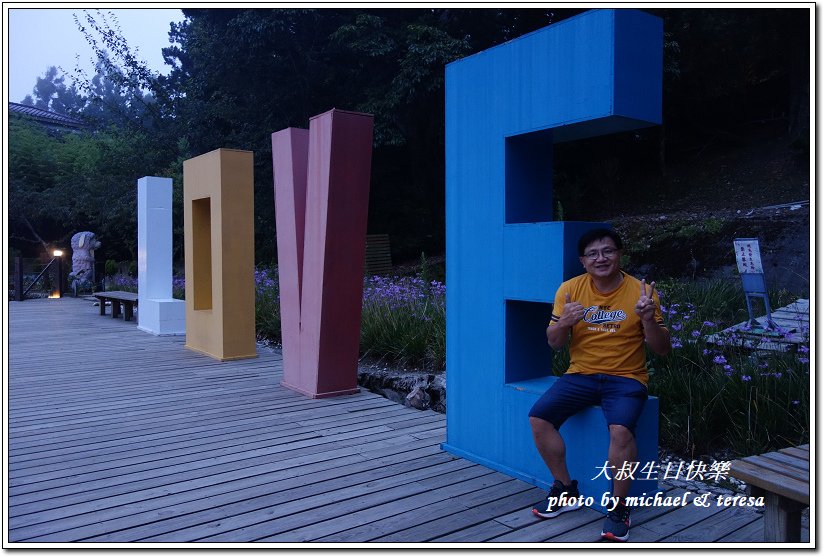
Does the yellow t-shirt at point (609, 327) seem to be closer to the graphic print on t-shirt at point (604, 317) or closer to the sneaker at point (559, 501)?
the graphic print on t-shirt at point (604, 317)

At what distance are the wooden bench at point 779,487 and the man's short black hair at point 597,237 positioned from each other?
106 cm

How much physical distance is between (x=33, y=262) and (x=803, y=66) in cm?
2256

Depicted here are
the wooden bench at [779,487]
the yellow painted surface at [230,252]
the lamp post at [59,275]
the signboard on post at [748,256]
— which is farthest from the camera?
the lamp post at [59,275]

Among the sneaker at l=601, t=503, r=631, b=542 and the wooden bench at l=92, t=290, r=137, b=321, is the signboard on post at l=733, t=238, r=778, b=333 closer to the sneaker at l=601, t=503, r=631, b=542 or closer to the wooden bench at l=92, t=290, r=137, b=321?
the sneaker at l=601, t=503, r=631, b=542

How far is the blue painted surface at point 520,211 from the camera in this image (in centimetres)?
310

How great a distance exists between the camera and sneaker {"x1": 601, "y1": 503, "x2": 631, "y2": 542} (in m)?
2.77

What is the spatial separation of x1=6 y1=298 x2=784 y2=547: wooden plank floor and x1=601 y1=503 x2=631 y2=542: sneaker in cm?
7

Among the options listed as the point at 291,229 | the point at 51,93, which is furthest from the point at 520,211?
the point at 51,93

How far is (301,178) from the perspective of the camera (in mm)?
5969

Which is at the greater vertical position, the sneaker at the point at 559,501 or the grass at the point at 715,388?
the grass at the point at 715,388

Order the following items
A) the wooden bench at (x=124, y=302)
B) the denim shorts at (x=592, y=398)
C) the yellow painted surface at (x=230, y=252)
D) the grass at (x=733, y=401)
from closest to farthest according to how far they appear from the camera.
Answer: the denim shorts at (x=592, y=398) → the grass at (x=733, y=401) → the yellow painted surface at (x=230, y=252) → the wooden bench at (x=124, y=302)

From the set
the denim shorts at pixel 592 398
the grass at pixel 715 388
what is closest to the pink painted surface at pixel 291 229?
the grass at pixel 715 388

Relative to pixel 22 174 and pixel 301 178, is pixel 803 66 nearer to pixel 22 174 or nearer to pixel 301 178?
pixel 301 178

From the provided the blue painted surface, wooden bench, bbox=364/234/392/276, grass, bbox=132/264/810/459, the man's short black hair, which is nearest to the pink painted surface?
grass, bbox=132/264/810/459
